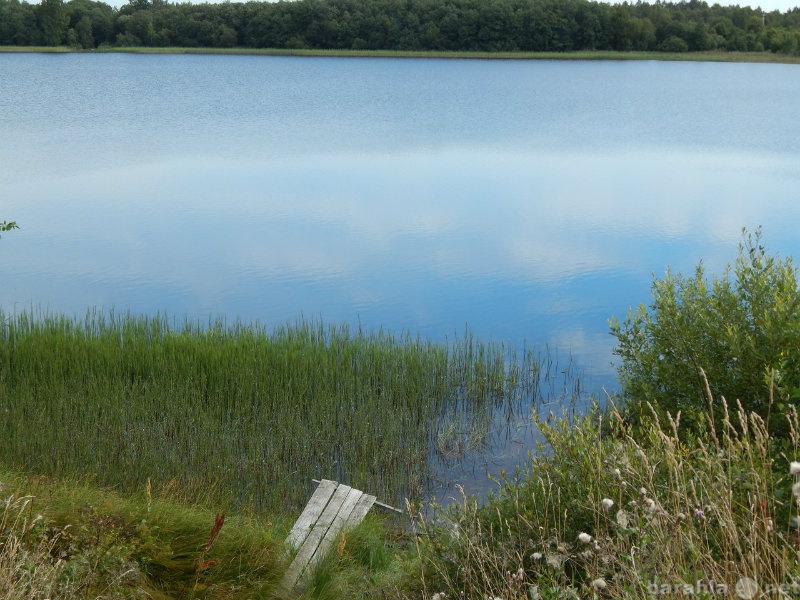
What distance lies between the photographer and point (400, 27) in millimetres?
69375

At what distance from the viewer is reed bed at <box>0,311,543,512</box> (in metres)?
7.38

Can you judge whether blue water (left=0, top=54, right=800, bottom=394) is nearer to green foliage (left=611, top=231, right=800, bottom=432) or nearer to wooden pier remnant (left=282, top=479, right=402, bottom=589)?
green foliage (left=611, top=231, right=800, bottom=432)

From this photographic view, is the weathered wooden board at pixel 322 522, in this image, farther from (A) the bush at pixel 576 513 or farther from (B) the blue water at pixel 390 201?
(B) the blue water at pixel 390 201

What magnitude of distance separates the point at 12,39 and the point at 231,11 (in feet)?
60.7

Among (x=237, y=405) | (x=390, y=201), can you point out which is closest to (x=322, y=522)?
(x=237, y=405)

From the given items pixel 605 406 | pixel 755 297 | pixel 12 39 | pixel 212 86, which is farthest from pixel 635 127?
pixel 12 39

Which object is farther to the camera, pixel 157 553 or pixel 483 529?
pixel 157 553

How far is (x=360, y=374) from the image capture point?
9.27 meters

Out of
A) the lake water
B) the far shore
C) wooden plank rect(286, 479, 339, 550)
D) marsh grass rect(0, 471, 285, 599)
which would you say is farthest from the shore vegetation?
the far shore

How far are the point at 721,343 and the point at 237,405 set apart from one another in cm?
439

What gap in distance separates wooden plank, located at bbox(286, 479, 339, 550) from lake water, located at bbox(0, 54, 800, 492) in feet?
14.5

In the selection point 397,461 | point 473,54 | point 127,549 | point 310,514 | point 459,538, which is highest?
point 473,54

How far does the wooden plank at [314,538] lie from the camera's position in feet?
17.6

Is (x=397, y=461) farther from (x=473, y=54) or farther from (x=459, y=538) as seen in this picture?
(x=473, y=54)
